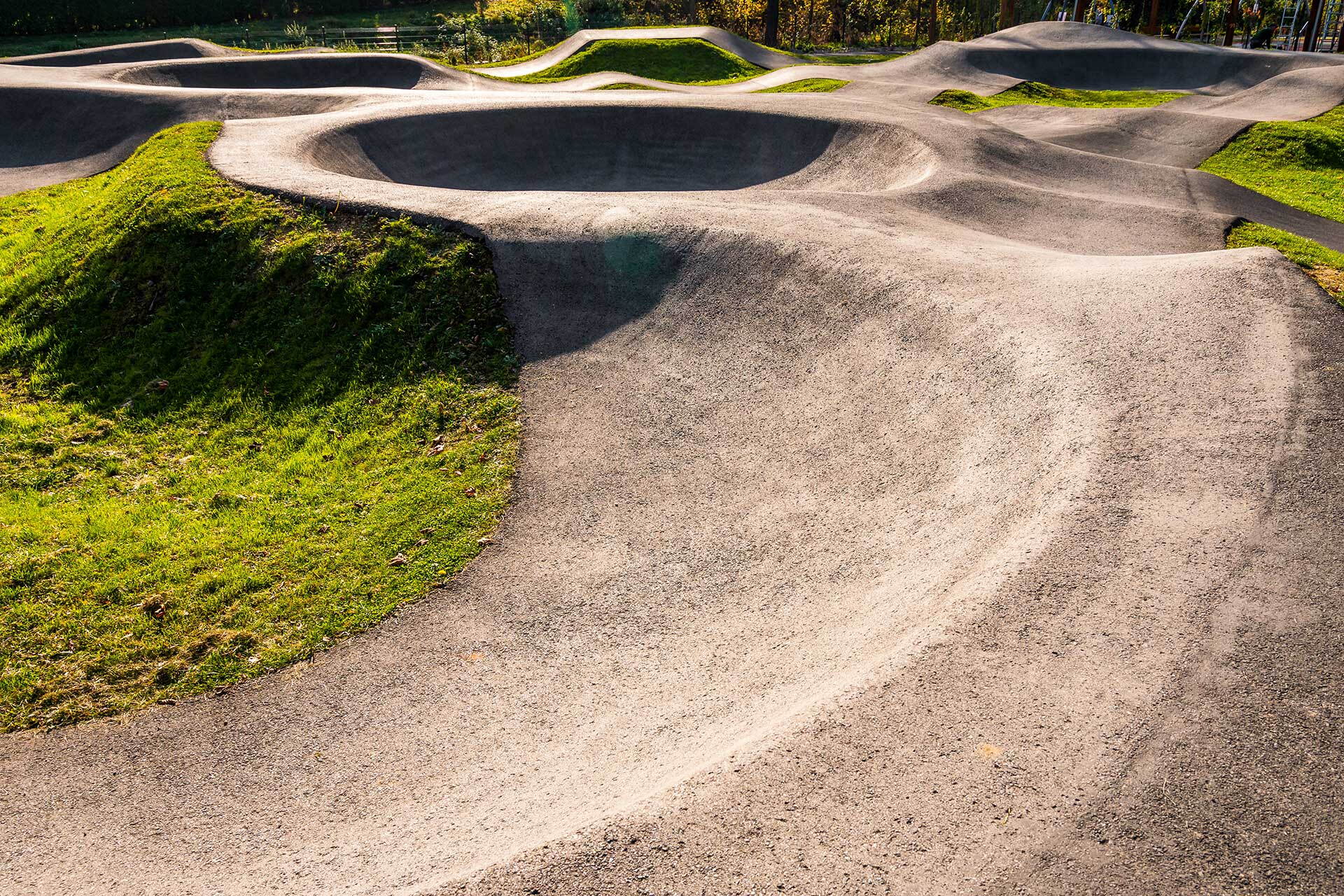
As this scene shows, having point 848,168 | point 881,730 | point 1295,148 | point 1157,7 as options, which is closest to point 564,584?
point 881,730

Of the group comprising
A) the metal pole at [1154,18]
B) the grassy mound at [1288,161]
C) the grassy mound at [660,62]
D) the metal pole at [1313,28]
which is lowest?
the grassy mound at [1288,161]

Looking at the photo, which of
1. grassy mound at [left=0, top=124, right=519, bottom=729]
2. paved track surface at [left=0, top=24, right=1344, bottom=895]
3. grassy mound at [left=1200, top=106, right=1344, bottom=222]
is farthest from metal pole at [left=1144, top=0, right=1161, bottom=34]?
grassy mound at [left=0, top=124, right=519, bottom=729]

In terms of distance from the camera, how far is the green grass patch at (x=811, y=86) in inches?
1256

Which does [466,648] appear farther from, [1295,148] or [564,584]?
[1295,148]

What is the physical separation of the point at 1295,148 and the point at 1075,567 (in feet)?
77.5

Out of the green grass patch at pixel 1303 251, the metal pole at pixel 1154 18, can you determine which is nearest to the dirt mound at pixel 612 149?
the green grass patch at pixel 1303 251

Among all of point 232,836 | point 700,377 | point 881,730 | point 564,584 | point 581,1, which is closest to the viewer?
point 881,730

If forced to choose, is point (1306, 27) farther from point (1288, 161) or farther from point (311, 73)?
point (311, 73)

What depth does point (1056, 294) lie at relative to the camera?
9.77 meters

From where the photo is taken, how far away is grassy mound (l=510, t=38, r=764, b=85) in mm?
36625

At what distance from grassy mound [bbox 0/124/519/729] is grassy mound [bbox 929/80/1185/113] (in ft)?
→ 78.9

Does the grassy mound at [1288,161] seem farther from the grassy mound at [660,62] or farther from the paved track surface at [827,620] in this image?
the grassy mound at [660,62]

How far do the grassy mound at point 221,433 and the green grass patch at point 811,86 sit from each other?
882 inches

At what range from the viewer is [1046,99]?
32.3m
